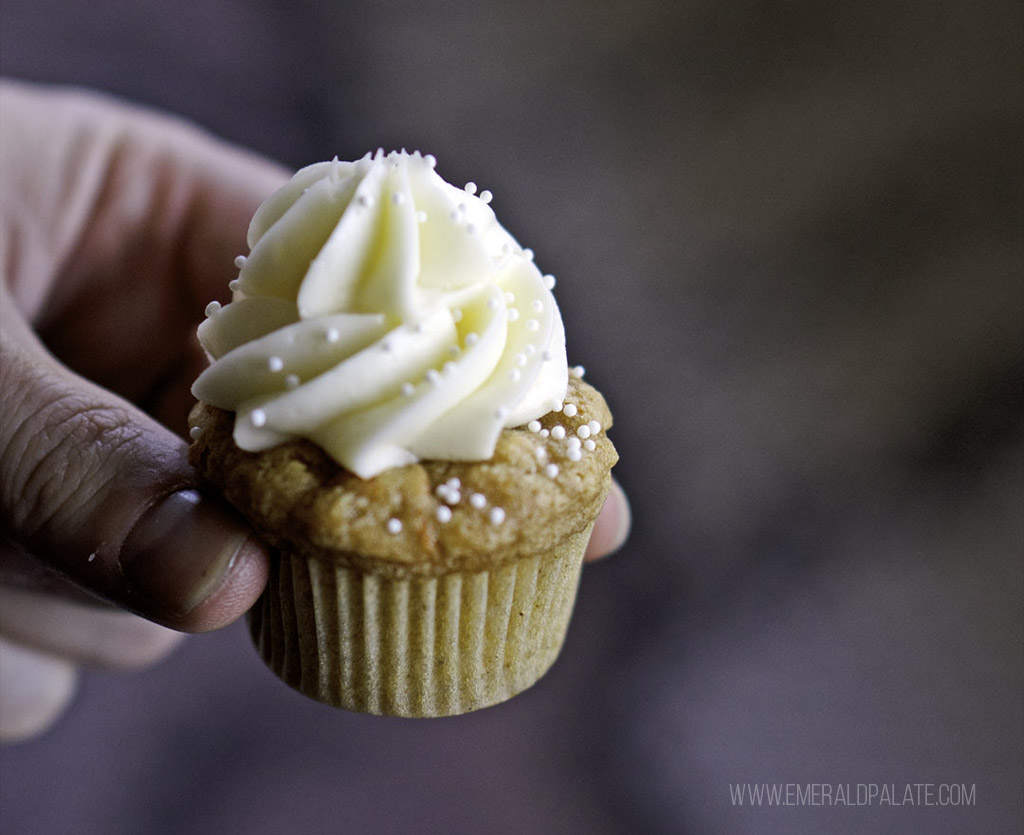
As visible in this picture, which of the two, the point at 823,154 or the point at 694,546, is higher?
the point at 823,154

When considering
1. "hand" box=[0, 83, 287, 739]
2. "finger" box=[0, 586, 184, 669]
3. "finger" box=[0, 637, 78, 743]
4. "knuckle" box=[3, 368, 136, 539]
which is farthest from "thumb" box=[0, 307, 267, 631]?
"finger" box=[0, 637, 78, 743]

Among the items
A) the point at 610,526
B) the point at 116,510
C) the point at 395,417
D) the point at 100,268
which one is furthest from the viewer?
the point at 100,268

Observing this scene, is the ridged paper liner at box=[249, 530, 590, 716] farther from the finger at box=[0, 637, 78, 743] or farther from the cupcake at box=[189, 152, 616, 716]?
the finger at box=[0, 637, 78, 743]

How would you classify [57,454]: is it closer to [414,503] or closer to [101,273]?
[414,503]

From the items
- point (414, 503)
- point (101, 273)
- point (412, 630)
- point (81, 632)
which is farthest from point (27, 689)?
point (414, 503)

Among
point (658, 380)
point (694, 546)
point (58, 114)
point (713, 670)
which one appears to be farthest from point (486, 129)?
point (713, 670)

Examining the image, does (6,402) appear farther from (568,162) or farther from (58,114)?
(568,162)
